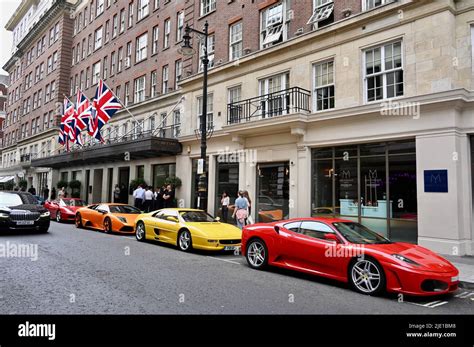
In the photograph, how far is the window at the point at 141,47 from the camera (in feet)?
90.0

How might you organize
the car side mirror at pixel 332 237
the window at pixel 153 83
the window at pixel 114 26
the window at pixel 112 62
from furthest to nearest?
the window at pixel 114 26 < the window at pixel 112 62 < the window at pixel 153 83 < the car side mirror at pixel 332 237

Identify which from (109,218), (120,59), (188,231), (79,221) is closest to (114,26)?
(120,59)

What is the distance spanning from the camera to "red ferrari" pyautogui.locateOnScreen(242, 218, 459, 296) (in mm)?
6137

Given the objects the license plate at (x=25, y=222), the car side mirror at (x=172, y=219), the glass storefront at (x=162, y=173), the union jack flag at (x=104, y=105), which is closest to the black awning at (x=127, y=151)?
the glass storefront at (x=162, y=173)

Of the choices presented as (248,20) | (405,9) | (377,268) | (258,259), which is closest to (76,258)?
(258,259)

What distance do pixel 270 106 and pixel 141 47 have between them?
15.9 m

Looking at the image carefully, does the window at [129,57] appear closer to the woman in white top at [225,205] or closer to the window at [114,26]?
the window at [114,26]

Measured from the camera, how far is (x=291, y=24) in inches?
639

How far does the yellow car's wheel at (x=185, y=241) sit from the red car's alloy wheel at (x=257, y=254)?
2.35 meters

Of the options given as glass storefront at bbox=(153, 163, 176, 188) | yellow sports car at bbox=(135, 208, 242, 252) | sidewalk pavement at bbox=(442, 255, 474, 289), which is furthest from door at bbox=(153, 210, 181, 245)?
glass storefront at bbox=(153, 163, 176, 188)

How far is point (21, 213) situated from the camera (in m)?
12.2

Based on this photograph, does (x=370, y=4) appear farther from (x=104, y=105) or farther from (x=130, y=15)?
(x=130, y=15)
